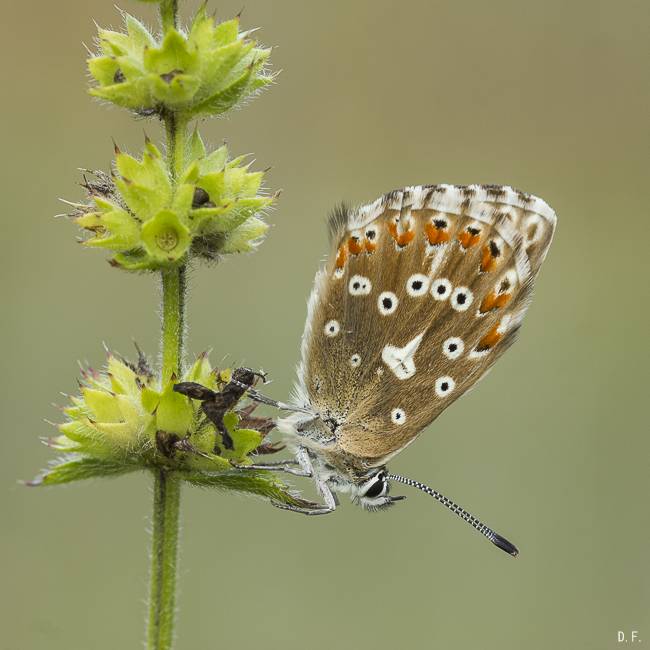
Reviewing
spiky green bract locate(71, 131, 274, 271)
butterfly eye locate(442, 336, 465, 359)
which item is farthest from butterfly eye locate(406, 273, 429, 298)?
spiky green bract locate(71, 131, 274, 271)

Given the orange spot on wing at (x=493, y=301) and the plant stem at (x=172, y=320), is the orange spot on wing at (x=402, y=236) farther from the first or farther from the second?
the plant stem at (x=172, y=320)

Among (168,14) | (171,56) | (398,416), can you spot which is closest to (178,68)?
(171,56)

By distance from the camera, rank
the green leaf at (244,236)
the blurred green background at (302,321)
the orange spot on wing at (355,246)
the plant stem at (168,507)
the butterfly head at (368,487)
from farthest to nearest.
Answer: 1. the blurred green background at (302,321)
2. the butterfly head at (368,487)
3. the orange spot on wing at (355,246)
4. the green leaf at (244,236)
5. the plant stem at (168,507)

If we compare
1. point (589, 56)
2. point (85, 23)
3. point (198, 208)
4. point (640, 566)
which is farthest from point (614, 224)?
point (198, 208)

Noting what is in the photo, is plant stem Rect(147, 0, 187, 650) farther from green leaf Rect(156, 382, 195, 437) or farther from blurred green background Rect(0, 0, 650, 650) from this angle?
blurred green background Rect(0, 0, 650, 650)

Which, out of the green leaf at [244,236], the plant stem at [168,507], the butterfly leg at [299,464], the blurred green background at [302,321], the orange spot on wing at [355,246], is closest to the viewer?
the plant stem at [168,507]

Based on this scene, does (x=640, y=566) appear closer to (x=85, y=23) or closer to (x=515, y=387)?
(x=515, y=387)

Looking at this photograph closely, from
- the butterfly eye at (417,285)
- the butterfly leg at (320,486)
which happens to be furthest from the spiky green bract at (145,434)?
the butterfly eye at (417,285)

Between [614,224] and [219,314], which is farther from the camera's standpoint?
[614,224]

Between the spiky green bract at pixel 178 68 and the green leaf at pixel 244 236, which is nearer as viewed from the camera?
the spiky green bract at pixel 178 68
